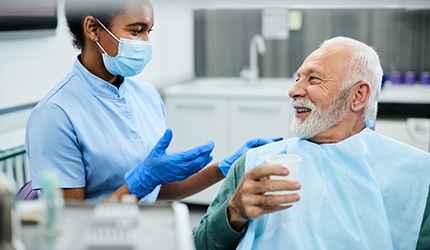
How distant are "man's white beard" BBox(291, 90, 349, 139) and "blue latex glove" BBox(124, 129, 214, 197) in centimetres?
35

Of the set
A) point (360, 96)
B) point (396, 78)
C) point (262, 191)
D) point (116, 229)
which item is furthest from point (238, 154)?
point (396, 78)

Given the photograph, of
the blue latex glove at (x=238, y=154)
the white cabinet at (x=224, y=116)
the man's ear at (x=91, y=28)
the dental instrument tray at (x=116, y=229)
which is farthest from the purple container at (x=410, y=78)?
the dental instrument tray at (x=116, y=229)

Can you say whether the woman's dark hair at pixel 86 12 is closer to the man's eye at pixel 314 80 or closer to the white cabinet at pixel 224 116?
the man's eye at pixel 314 80

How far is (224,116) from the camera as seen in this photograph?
409 centimetres

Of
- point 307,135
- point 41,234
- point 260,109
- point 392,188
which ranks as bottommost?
point 260,109

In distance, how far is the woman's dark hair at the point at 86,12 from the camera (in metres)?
1.87

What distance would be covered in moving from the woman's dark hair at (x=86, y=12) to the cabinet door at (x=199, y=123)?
86.8 inches

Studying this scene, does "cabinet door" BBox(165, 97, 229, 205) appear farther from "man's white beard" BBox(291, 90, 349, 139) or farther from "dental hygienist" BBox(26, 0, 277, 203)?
"man's white beard" BBox(291, 90, 349, 139)

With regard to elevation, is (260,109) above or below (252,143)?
below

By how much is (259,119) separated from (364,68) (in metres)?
2.23

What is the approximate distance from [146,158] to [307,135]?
0.54 m

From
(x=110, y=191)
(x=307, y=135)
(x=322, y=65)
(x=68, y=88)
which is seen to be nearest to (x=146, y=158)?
(x=110, y=191)

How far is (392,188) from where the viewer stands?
67.7 inches

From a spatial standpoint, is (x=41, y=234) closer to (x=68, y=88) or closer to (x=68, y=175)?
(x=68, y=175)
